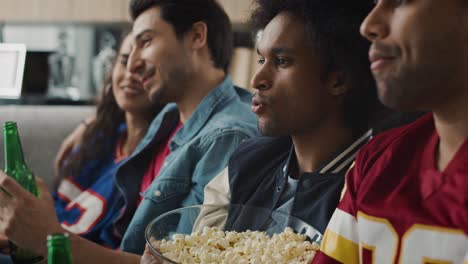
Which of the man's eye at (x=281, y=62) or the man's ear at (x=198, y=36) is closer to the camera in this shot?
the man's eye at (x=281, y=62)

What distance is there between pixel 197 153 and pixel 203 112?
0.41 feet

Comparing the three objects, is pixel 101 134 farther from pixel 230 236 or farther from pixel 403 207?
pixel 403 207

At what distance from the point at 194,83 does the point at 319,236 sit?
0.69 metres

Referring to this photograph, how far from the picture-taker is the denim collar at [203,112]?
1.38 metres

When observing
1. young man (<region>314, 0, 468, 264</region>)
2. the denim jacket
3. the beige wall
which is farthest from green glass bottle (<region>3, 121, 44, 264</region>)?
the beige wall

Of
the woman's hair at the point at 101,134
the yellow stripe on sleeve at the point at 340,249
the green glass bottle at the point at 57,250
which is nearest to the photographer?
the green glass bottle at the point at 57,250

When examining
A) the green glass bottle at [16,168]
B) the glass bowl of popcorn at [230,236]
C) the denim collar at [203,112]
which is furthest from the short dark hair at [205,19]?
the glass bowl of popcorn at [230,236]

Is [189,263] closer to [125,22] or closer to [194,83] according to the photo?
[194,83]

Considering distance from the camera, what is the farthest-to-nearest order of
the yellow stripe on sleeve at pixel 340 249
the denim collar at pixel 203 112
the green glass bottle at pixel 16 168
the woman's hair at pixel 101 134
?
the woman's hair at pixel 101 134 < the denim collar at pixel 203 112 < the green glass bottle at pixel 16 168 < the yellow stripe on sleeve at pixel 340 249

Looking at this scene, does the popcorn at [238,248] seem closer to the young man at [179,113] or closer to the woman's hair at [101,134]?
the young man at [179,113]

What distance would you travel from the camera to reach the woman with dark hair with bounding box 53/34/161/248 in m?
1.61

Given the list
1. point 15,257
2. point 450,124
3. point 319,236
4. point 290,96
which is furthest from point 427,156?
point 15,257

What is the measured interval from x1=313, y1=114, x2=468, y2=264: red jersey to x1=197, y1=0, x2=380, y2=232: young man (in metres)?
0.16

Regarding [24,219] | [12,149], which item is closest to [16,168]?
[12,149]
